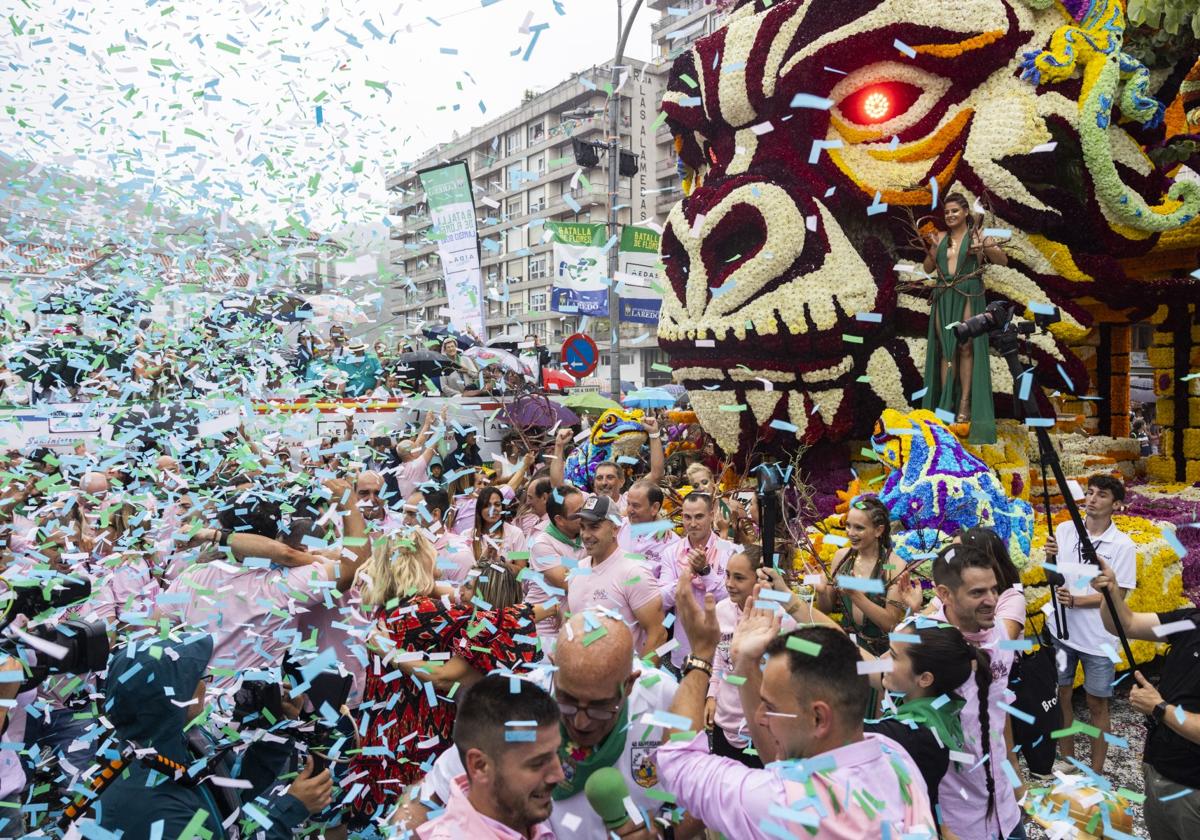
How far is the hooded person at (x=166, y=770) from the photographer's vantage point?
2.54 metres

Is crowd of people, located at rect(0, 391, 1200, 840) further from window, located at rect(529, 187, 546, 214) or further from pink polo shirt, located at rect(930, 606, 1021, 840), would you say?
window, located at rect(529, 187, 546, 214)

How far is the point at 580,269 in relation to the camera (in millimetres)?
14445

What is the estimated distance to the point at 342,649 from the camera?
13.6 ft

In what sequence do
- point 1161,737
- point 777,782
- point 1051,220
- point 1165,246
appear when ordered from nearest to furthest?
point 777,782 → point 1161,737 → point 1051,220 → point 1165,246

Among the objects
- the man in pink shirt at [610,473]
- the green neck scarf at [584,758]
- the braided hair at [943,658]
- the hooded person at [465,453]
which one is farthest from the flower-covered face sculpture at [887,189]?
the green neck scarf at [584,758]

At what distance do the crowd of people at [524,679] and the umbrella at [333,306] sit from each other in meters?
1.25

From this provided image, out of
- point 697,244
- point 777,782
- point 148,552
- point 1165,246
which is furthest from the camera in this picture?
point 1165,246

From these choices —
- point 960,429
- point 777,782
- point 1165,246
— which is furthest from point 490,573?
point 1165,246

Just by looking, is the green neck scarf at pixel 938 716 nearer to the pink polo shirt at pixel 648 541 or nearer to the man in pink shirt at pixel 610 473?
the pink polo shirt at pixel 648 541

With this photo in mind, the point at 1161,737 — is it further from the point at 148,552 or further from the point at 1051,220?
Answer: the point at 1051,220

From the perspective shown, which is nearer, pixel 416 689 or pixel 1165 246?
pixel 416 689

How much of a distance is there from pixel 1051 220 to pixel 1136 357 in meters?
13.1

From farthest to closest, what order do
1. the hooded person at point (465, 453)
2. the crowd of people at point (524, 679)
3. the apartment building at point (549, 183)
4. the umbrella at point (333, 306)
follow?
the apartment building at point (549, 183) < the hooded person at point (465, 453) < the umbrella at point (333, 306) < the crowd of people at point (524, 679)

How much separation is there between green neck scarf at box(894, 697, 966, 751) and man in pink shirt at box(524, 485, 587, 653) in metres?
2.38
